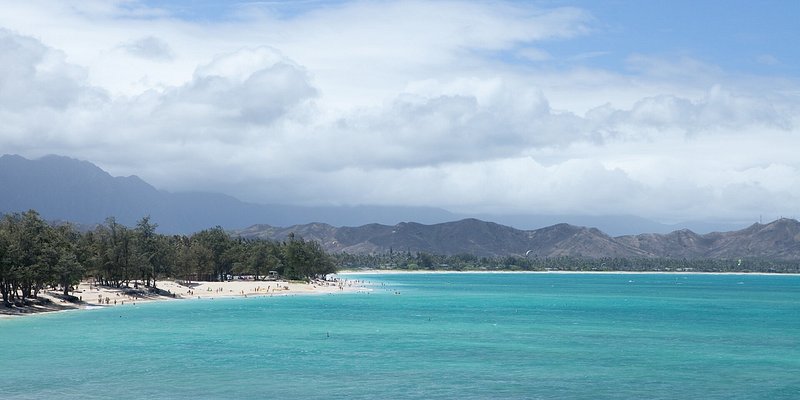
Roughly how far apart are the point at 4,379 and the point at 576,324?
70329mm

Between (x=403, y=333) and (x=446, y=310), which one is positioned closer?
(x=403, y=333)

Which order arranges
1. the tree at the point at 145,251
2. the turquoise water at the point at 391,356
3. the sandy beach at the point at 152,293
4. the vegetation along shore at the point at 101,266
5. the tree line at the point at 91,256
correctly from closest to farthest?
the turquoise water at the point at 391,356
the tree line at the point at 91,256
the vegetation along shore at the point at 101,266
the sandy beach at the point at 152,293
the tree at the point at 145,251

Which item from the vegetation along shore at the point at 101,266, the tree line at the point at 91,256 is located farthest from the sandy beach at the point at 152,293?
the tree line at the point at 91,256

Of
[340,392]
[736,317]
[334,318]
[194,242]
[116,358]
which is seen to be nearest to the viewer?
[340,392]

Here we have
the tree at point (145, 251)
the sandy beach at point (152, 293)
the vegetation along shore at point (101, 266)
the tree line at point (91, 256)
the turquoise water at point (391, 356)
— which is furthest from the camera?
the tree at point (145, 251)

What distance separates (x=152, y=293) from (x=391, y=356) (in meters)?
87.0

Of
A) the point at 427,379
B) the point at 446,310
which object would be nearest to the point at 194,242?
the point at 446,310

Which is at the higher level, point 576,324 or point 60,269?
point 60,269

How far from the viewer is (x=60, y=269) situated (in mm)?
102375

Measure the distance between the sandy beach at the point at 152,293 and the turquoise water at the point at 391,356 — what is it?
566 cm

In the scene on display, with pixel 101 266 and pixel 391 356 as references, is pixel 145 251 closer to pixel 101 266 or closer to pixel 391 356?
pixel 101 266

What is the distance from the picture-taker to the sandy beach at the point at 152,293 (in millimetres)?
109938

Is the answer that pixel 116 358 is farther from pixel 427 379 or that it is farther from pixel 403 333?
pixel 403 333

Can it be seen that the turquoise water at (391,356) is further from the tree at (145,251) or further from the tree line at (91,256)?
the tree at (145,251)
